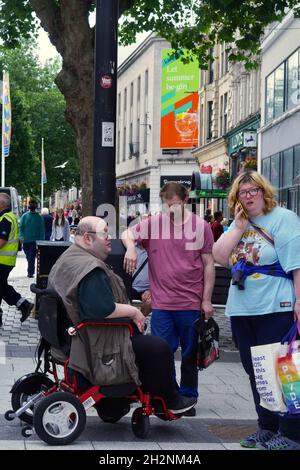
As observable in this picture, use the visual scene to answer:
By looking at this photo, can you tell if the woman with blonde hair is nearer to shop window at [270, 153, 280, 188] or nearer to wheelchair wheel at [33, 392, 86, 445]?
wheelchair wheel at [33, 392, 86, 445]

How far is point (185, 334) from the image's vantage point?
288 inches

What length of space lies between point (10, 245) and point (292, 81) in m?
17.3

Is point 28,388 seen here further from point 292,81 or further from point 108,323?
point 292,81

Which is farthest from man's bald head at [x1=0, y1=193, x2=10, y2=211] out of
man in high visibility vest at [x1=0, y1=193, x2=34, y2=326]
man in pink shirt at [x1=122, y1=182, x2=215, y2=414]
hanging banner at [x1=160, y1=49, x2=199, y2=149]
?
hanging banner at [x1=160, y1=49, x2=199, y2=149]

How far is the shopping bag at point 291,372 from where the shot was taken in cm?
560

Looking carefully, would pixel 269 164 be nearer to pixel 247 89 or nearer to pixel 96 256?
pixel 247 89

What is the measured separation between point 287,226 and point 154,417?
6.52 ft

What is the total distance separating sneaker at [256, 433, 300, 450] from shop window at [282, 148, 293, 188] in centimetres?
2215

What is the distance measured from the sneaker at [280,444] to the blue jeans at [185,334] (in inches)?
55.7

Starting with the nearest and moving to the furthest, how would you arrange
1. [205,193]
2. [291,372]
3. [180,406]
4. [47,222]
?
[291,372] < [180,406] < [47,222] < [205,193]

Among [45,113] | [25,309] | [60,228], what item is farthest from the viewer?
[45,113]

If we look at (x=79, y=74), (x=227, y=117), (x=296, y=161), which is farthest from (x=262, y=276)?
(x=227, y=117)

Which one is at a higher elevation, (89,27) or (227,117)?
(227,117)
